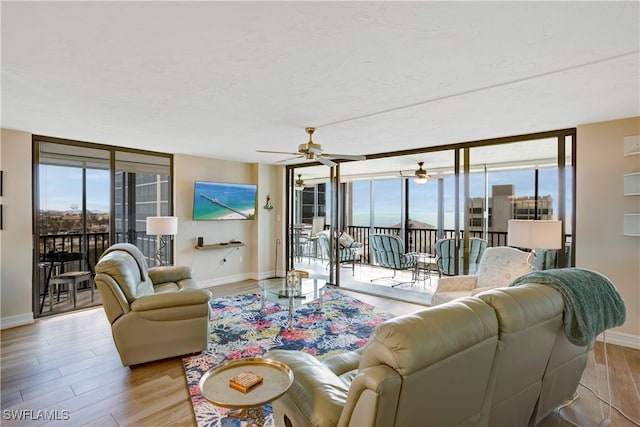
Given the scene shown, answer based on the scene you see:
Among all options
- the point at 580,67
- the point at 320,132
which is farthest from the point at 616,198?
the point at 320,132

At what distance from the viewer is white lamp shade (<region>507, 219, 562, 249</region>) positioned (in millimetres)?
3006

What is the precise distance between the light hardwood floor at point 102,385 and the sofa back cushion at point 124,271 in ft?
2.20

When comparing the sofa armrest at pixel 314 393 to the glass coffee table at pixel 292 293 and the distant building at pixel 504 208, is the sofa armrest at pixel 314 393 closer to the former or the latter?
the glass coffee table at pixel 292 293

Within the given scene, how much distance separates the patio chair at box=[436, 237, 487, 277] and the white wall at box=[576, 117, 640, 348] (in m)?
1.55

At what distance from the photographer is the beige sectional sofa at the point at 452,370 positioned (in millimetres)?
1117

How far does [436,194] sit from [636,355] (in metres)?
4.81

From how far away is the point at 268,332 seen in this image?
376 cm

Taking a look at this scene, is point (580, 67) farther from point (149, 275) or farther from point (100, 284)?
point (149, 275)

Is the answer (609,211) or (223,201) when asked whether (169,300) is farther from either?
(609,211)

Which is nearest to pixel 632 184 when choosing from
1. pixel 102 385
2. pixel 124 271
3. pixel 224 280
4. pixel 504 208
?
pixel 504 208

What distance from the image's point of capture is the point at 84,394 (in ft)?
8.32

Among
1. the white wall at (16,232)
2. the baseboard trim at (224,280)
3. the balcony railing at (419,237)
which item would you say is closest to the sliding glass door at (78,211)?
the white wall at (16,232)

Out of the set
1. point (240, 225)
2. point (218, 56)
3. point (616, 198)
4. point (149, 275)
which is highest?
point (218, 56)

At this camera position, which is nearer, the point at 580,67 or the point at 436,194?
the point at 580,67
